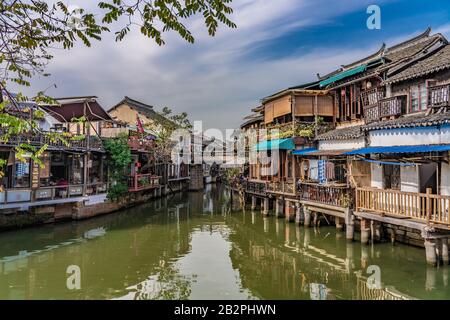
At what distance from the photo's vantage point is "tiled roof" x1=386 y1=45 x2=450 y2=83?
12.9 m

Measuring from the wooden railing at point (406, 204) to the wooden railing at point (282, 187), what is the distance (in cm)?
565

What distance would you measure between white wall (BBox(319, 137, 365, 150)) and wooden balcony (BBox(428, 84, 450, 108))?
3426 mm

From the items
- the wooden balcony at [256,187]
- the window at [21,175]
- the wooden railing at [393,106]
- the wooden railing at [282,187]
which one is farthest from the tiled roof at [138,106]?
the wooden railing at [393,106]

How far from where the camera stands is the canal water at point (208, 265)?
945 cm

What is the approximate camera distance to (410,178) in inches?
508

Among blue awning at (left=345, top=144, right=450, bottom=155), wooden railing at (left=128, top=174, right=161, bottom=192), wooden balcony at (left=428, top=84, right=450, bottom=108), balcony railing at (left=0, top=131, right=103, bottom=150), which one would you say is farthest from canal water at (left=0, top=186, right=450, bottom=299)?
wooden railing at (left=128, top=174, right=161, bottom=192)

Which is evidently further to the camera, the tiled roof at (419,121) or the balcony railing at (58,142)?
the balcony railing at (58,142)

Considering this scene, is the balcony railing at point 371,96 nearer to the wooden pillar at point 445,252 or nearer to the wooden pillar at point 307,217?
the wooden pillar at point 307,217

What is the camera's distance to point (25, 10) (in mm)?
4566

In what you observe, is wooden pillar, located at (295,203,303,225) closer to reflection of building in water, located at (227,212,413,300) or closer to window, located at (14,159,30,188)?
reflection of building in water, located at (227,212,413,300)

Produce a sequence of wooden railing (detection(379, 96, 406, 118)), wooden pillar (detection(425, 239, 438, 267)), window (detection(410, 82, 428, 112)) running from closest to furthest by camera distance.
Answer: wooden pillar (detection(425, 239, 438, 267)), window (detection(410, 82, 428, 112)), wooden railing (detection(379, 96, 406, 118))

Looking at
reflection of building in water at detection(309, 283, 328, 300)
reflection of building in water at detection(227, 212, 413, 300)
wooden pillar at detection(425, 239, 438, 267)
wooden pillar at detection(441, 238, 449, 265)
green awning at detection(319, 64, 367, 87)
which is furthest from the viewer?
green awning at detection(319, 64, 367, 87)

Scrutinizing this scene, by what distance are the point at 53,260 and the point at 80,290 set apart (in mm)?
3778
